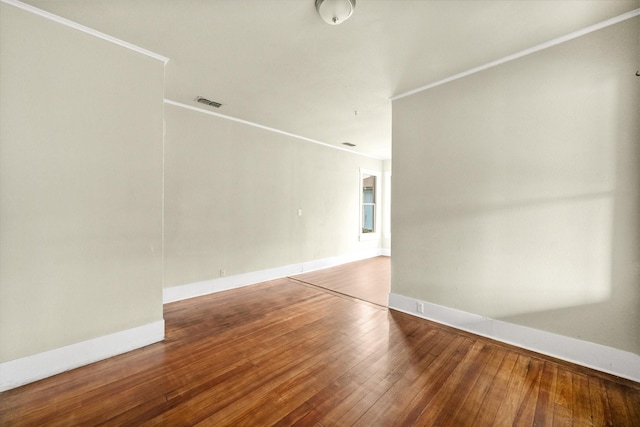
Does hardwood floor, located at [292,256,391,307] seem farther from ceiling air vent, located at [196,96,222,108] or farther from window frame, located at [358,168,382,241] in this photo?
ceiling air vent, located at [196,96,222,108]

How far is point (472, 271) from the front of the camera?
9.04 feet

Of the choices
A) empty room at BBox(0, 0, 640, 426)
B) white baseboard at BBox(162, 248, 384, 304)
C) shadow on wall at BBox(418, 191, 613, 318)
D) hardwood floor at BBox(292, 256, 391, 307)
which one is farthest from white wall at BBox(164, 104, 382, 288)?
shadow on wall at BBox(418, 191, 613, 318)

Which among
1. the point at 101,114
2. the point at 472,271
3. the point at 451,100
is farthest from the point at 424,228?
the point at 101,114

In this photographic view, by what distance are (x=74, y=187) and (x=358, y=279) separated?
4.15 meters

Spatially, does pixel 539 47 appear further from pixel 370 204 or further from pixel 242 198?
pixel 370 204

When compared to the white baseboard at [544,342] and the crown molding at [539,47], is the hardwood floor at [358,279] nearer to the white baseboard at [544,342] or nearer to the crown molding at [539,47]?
the white baseboard at [544,342]

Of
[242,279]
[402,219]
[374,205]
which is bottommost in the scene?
[242,279]

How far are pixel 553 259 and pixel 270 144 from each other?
165 inches

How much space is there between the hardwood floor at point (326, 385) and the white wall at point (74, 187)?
18.2 inches

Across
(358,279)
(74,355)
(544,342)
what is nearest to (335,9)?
(544,342)

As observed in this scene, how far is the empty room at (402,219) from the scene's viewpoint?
6.09 feet

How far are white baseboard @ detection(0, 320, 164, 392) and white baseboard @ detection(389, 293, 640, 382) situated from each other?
292cm

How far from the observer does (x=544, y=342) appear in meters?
2.32

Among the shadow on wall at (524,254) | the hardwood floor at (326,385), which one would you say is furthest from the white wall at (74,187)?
the shadow on wall at (524,254)
